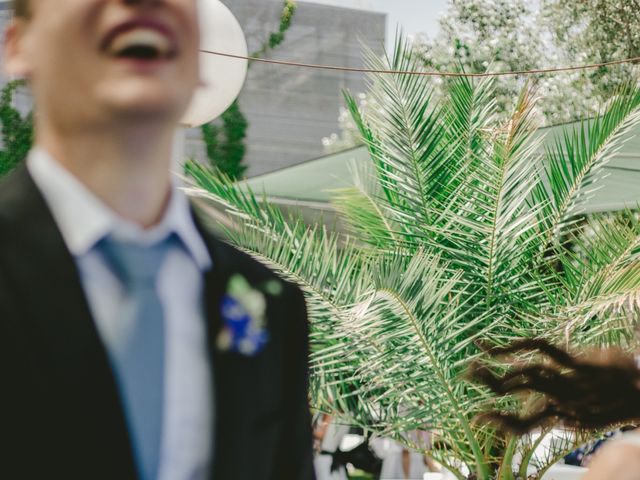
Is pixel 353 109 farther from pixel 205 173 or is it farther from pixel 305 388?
pixel 305 388

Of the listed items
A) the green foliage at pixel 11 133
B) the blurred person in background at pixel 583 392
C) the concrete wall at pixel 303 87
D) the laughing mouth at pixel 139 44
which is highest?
the concrete wall at pixel 303 87

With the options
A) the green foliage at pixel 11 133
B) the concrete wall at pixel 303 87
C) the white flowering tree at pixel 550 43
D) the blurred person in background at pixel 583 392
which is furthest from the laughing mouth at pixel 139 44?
the concrete wall at pixel 303 87

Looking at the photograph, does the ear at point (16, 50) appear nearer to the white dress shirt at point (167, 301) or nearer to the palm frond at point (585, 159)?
the white dress shirt at point (167, 301)

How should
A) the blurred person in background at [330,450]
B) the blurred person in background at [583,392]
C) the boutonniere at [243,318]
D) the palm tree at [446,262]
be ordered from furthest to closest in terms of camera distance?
1. the blurred person in background at [330,450]
2. the palm tree at [446,262]
3. the blurred person in background at [583,392]
4. the boutonniere at [243,318]

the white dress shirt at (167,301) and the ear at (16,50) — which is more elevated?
the ear at (16,50)

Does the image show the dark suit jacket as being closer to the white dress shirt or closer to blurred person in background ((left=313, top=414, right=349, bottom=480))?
the white dress shirt

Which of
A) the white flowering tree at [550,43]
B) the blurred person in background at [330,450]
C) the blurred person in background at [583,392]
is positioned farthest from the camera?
the white flowering tree at [550,43]

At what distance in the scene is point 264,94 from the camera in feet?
102

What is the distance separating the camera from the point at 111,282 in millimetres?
650

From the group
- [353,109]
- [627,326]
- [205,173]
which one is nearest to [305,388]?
[627,326]

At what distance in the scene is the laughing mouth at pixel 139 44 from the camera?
24.2 inches

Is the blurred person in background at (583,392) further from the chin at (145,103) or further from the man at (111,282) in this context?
the chin at (145,103)

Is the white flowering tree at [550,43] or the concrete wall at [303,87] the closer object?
the white flowering tree at [550,43]

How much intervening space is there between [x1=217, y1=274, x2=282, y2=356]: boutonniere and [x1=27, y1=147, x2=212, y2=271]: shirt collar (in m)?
0.08
